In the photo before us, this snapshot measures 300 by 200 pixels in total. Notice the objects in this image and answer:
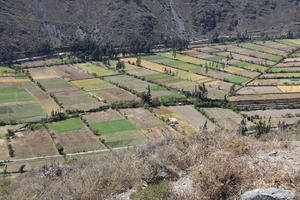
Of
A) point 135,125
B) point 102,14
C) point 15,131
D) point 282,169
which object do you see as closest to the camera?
point 282,169

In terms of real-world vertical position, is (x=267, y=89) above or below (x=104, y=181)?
below

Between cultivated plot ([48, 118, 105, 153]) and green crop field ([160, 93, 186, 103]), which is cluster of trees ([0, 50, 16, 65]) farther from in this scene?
green crop field ([160, 93, 186, 103])

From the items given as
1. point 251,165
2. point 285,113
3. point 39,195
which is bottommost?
point 285,113

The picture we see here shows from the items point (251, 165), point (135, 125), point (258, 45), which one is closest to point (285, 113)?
point (135, 125)

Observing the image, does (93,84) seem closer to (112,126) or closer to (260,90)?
(112,126)

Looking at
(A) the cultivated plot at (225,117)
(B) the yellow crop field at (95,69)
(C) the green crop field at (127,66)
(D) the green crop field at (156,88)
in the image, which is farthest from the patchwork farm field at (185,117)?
(C) the green crop field at (127,66)

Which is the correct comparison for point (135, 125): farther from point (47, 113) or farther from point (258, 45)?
point (258, 45)

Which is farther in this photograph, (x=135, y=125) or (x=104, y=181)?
(x=135, y=125)

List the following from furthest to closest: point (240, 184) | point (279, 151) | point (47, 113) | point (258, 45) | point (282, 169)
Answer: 1. point (258, 45)
2. point (47, 113)
3. point (279, 151)
4. point (282, 169)
5. point (240, 184)
